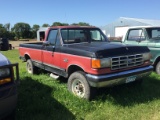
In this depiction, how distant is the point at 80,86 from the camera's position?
575cm

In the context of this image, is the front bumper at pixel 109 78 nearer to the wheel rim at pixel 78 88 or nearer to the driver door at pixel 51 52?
the wheel rim at pixel 78 88

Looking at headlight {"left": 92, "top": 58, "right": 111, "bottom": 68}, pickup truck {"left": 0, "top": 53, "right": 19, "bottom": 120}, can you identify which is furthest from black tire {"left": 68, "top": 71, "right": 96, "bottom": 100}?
pickup truck {"left": 0, "top": 53, "right": 19, "bottom": 120}

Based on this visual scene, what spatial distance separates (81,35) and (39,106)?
2.68 meters

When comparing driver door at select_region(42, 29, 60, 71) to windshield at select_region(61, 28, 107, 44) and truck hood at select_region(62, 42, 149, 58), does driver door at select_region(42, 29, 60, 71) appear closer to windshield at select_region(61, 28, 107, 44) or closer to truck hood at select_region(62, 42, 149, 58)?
windshield at select_region(61, 28, 107, 44)

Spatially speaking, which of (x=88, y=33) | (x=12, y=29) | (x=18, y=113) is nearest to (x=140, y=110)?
(x=18, y=113)

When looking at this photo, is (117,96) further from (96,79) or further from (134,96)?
(96,79)

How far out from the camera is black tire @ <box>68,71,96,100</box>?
5469 millimetres

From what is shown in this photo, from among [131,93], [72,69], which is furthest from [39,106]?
[131,93]

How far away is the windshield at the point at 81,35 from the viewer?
22.0ft

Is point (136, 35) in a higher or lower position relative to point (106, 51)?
higher

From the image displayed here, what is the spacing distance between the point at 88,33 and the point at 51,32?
44.1 inches

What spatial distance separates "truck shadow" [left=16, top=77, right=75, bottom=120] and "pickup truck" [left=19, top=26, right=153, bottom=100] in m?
0.63

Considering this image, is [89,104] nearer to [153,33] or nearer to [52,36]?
[52,36]

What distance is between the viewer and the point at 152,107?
5199 mm
